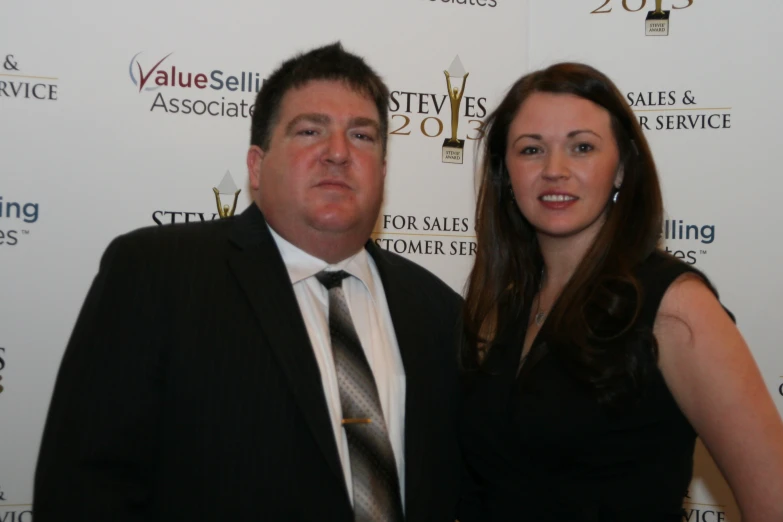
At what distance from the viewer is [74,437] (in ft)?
6.34

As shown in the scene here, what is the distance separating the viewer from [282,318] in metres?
2.14

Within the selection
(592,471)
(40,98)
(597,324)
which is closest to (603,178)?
(597,324)

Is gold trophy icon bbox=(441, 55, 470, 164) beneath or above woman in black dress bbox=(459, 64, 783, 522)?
above

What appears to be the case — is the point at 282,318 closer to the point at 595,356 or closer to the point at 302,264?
the point at 302,264

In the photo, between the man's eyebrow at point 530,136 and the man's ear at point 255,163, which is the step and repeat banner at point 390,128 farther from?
the man's ear at point 255,163

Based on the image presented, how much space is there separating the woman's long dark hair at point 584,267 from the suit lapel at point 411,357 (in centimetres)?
21

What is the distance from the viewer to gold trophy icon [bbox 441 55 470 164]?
12.3 feet

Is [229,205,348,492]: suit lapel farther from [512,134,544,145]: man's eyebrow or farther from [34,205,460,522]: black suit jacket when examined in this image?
[512,134,544,145]: man's eyebrow

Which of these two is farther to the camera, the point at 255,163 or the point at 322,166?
the point at 255,163

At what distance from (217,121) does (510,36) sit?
60.9 inches

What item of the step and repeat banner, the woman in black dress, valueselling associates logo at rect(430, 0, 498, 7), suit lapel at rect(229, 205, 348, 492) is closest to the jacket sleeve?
suit lapel at rect(229, 205, 348, 492)

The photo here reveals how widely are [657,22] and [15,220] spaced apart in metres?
3.11

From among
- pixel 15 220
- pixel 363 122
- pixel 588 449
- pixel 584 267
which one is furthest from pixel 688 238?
pixel 15 220

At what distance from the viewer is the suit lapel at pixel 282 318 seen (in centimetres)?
203
